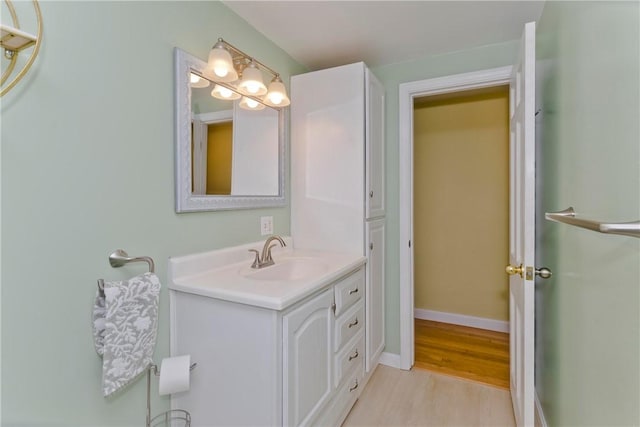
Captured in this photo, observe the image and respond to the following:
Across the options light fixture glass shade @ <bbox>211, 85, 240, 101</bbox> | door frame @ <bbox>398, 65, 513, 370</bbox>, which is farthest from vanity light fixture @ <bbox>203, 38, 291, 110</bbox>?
door frame @ <bbox>398, 65, 513, 370</bbox>

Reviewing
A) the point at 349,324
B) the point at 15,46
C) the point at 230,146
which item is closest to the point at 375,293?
the point at 349,324

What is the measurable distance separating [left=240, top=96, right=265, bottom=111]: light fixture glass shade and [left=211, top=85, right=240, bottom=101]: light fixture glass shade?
0.05 meters

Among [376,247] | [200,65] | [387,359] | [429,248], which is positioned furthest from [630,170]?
[429,248]

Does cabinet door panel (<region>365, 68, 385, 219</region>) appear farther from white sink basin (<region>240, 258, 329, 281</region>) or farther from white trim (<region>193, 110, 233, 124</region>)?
white trim (<region>193, 110, 233, 124</region>)

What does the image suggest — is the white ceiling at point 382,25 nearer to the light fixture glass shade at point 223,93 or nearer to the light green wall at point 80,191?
the light fixture glass shade at point 223,93

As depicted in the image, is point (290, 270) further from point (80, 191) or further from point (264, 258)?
point (80, 191)

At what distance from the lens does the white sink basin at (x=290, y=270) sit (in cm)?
163

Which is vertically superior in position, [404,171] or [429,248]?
[404,171]

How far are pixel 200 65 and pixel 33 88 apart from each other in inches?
26.9

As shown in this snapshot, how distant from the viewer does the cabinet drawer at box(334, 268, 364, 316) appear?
1.59 m

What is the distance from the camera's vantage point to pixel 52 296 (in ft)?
3.34

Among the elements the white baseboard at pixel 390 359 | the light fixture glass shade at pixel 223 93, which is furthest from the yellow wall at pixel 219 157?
the white baseboard at pixel 390 359

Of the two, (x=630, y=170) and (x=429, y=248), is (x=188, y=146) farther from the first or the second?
(x=429, y=248)

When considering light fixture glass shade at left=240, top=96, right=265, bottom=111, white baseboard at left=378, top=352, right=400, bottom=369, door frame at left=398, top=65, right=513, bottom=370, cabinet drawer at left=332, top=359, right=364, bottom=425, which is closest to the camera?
cabinet drawer at left=332, top=359, right=364, bottom=425
